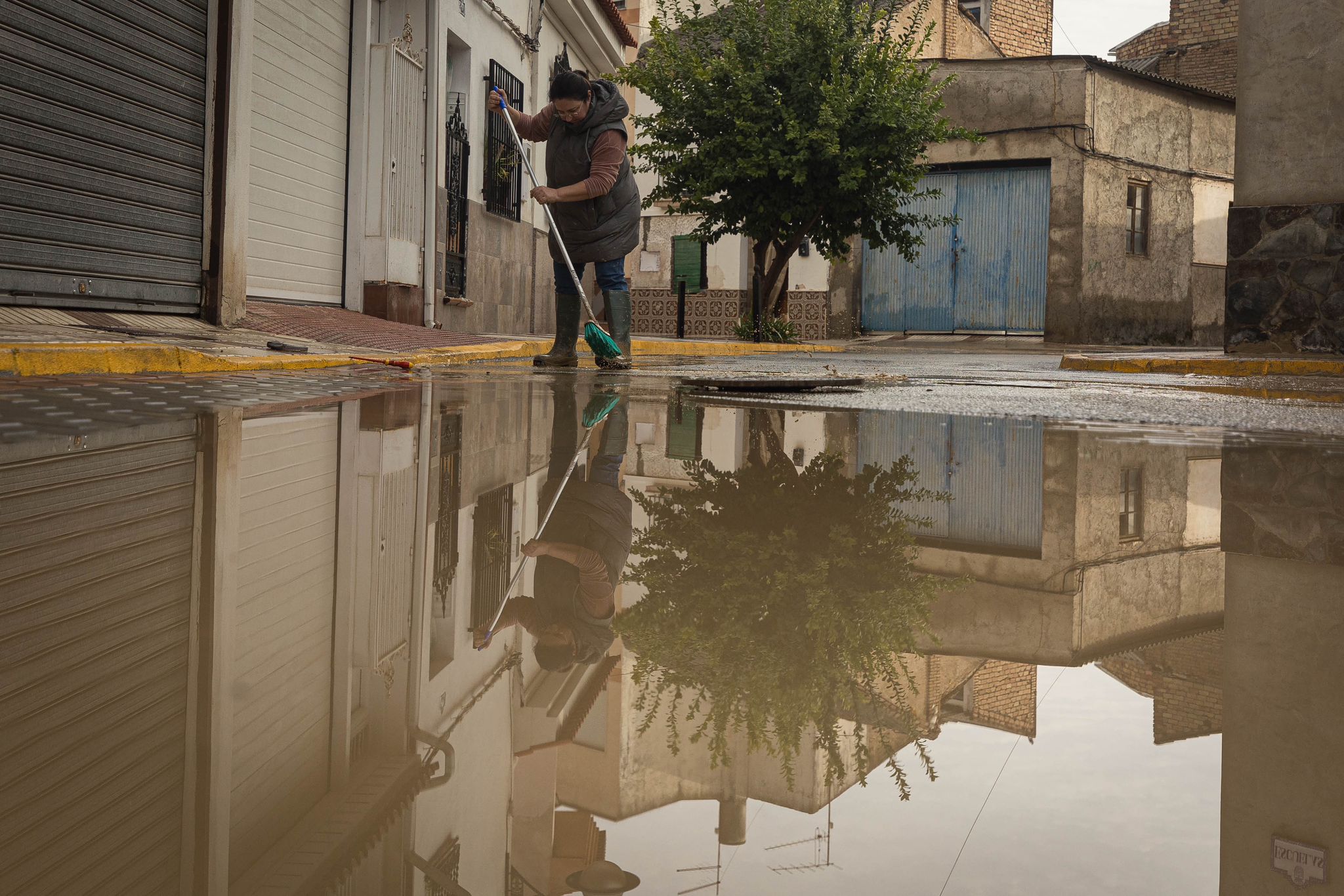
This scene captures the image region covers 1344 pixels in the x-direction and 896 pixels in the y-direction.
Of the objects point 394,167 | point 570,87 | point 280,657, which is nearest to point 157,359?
point 570,87

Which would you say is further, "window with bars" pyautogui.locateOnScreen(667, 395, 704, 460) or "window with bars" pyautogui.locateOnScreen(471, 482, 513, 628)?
"window with bars" pyautogui.locateOnScreen(667, 395, 704, 460)

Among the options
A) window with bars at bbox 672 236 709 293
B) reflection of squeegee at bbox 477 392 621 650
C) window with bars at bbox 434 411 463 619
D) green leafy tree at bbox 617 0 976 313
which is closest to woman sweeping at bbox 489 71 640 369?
reflection of squeegee at bbox 477 392 621 650

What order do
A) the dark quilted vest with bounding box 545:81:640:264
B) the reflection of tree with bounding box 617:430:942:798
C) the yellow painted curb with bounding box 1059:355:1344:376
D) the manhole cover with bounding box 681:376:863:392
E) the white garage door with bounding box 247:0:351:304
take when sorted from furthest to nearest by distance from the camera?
the white garage door with bounding box 247:0:351:304
the yellow painted curb with bounding box 1059:355:1344:376
the dark quilted vest with bounding box 545:81:640:264
the manhole cover with bounding box 681:376:863:392
the reflection of tree with bounding box 617:430:942:798

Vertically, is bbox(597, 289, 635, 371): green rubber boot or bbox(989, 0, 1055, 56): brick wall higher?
bbox(989, 0, 1055, 56): brick wall

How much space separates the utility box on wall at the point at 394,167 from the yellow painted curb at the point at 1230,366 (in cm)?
681

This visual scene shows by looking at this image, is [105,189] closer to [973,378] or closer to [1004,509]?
[973,378]

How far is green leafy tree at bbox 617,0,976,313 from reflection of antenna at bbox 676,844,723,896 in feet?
50.4

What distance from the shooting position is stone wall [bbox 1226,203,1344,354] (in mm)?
9484

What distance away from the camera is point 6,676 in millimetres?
1168

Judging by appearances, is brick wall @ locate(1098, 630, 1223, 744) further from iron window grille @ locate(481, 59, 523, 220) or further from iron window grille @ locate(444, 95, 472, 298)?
iron window grille @ locate(481, 59, 523, 220)

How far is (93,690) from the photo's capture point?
3.78ft

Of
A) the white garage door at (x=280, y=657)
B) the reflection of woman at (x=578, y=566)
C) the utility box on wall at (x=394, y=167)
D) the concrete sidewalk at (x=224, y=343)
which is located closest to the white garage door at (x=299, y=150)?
the utility box on wall at (x=394, y=167)

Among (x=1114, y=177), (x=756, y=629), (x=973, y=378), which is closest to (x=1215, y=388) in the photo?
(x=973, y=378)

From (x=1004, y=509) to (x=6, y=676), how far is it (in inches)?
78.8
